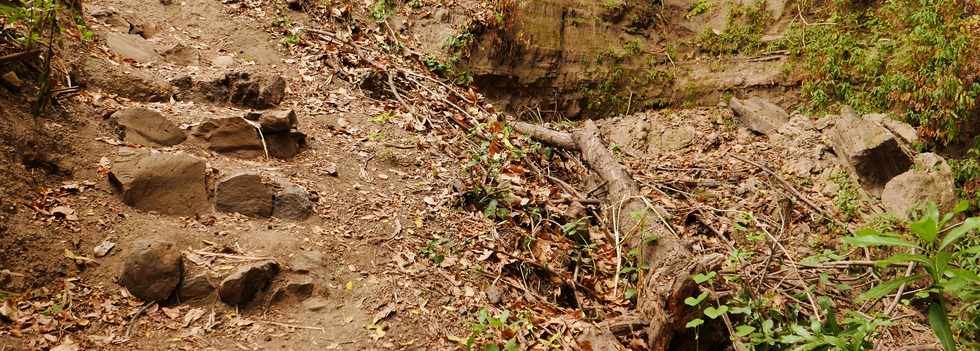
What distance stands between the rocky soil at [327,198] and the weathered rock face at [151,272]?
0.01 meters

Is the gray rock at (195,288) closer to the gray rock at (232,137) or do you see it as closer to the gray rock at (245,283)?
the gray rock at (245,283)

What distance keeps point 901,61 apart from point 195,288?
8.43 m

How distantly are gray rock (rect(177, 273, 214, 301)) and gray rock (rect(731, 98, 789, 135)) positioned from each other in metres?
7.28

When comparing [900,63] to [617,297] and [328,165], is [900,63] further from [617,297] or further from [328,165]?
[328,165]

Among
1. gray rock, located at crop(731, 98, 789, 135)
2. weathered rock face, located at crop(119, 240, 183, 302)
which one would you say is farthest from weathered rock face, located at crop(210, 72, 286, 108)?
gray rock, located at crop(731, 98, 789, 135)

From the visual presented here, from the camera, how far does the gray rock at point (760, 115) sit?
782 cm

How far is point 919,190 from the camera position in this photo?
19.8 ft

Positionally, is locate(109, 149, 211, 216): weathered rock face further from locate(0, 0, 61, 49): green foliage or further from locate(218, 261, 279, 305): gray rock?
locate(0, 0, 61, 49): green foliage

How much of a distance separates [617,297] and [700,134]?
15.0ft

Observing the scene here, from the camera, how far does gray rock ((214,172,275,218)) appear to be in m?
4.01

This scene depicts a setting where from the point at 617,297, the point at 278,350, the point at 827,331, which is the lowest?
the point at 617,297

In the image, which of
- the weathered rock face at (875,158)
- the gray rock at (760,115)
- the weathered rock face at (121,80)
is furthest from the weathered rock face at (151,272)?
the gray rock at (760,115)

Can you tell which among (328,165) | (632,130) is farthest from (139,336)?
(632,130)

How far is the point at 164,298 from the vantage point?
3297 millimetres
